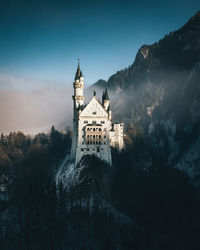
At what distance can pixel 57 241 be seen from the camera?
5647 centimetres

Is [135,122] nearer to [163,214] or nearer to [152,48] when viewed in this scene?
[152,48]

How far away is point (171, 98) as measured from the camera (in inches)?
5748

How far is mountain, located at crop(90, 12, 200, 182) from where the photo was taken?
11350 centimetres

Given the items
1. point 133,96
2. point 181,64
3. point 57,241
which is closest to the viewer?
point 57,241

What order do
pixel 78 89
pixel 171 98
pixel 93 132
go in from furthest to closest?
pixel 171 98 → pixel 78 89 → pixel 93 132

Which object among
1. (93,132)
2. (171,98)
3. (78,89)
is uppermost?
(171,98)

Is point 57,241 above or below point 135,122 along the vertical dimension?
below

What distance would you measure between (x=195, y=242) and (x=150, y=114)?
346 ft

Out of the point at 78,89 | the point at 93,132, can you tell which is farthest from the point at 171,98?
the point at 93,132

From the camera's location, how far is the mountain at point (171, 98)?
11350 cm

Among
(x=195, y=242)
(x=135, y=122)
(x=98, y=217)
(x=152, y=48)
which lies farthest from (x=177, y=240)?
(x=152, y=48)

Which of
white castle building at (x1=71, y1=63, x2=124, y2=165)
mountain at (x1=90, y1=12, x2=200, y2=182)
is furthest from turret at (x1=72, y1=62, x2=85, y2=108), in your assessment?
mountain at (x1=90, y1=12, x2=200, y2=182)

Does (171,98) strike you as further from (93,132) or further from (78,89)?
(93,132)

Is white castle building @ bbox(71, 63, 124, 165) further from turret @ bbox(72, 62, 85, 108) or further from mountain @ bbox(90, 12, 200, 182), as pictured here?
mountain @ bbox(90, 12, 200, 182)
